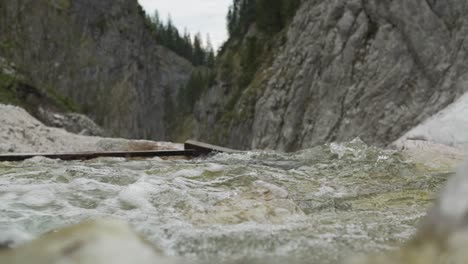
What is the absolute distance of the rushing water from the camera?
383cm

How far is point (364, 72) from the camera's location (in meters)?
24.5

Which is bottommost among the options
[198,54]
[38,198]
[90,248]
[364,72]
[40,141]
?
[38,198]

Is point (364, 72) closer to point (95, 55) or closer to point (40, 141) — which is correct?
point (40, 141)

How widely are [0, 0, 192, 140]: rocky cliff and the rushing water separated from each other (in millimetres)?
40175

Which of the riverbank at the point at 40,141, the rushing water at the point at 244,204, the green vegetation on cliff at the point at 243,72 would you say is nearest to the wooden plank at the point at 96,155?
the rushing water at the point at 244,204

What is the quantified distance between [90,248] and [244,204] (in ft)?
8.94

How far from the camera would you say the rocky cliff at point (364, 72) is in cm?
2116

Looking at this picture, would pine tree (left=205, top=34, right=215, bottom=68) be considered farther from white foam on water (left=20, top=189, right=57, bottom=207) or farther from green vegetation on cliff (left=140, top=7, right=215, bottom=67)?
white foam on water (left=20, top=189, right=57, bottom=207)

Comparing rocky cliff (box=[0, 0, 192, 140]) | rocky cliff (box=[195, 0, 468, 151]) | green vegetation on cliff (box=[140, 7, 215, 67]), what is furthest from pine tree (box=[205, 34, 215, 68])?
rocky cliff (box=[195, 0, 468, 151])

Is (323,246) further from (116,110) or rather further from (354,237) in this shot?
(116,110)

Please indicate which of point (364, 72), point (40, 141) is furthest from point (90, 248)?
point (364, 72)

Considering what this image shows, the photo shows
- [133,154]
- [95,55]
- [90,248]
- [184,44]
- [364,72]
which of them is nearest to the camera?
[90,248]

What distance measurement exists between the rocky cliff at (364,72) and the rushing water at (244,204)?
13225 mm

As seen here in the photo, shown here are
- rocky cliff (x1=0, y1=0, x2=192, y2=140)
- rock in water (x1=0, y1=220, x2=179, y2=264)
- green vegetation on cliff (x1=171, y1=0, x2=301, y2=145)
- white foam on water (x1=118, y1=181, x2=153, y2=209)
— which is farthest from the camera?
rocky cliff (x1=0, y1=0, x2=192, y2=140)
